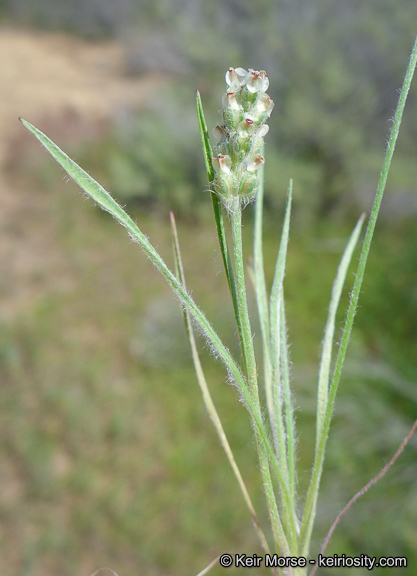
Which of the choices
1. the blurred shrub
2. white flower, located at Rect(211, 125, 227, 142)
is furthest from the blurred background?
white flower, located at Rect(211, 125, 227, 142)

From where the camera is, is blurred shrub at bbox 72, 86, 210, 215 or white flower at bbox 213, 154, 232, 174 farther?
blurred shrub at bbox 72, 86, 210, 215

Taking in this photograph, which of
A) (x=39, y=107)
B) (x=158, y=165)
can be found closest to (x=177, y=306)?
(x=158, y=165)

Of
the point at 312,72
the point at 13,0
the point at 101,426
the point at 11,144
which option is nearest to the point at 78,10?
the point at 13,0

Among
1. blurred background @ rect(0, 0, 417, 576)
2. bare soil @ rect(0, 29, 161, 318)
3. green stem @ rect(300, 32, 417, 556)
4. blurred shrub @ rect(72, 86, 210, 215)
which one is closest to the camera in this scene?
green stem @ rect(300, 32, 417, 556)

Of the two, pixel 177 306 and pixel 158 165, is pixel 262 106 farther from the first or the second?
pixel 158 165

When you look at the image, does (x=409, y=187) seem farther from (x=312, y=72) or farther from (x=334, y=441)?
(x=334, y=441)

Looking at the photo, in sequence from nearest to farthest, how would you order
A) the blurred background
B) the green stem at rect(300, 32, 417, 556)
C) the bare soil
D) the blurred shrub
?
the green stem at rect(300, 32, 417, 556) < the blurred background < the bare soil < the blurred shrub

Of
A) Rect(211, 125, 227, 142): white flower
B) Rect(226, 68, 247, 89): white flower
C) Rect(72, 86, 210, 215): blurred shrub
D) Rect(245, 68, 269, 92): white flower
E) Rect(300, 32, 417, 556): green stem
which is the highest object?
Rect(72, 86, 210, 215): blurred shrub

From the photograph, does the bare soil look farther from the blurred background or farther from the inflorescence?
the inflorescence

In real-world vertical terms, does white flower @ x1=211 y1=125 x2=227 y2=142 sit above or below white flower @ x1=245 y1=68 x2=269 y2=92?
below

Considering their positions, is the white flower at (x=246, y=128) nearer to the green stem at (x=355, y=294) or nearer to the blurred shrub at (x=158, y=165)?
the green stem at (x=355, y=294)

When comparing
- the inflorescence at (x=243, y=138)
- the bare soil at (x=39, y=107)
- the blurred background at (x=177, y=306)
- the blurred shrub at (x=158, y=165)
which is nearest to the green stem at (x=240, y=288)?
the inflorescence at (x=243, y=138)
